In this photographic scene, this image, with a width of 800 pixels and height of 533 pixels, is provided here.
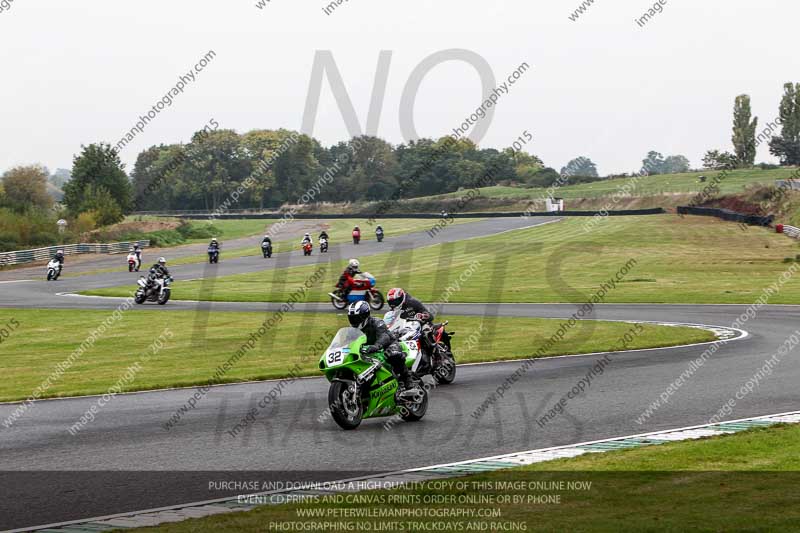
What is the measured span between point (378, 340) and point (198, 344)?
13573 millimetres

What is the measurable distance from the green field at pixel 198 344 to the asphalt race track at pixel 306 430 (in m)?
1.76

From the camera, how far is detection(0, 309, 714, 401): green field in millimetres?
19438

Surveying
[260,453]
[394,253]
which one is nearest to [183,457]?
[260,453]

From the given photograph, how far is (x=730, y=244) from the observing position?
60.5m

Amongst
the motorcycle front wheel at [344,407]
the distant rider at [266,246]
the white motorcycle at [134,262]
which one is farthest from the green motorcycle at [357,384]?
the distant rider at [266,246]

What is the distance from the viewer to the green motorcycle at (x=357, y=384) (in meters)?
12.5

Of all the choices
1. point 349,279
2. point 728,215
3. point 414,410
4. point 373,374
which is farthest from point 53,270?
point 728,215

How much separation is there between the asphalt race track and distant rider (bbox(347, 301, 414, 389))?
0.77 m

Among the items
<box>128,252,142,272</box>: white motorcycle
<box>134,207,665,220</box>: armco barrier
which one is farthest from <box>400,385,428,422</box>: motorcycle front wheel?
<box>134,207,665,220</box>: armco barrier

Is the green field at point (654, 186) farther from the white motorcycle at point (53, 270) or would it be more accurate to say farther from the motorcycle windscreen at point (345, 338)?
the motorcycle windscreen at point (345, 338)

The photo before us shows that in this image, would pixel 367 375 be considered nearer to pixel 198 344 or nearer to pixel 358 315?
pixel 358 315

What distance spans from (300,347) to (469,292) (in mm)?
20679

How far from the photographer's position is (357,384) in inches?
498

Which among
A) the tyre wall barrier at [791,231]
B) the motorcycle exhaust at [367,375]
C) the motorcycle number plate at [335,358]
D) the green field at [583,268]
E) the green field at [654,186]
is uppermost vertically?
the green field at [654,186]
